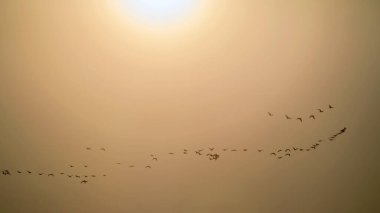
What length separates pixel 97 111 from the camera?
1198mm

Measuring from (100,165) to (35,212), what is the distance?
343mm

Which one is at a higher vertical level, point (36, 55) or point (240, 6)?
point (240, 6)

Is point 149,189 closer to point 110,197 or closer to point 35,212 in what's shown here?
point 110,197

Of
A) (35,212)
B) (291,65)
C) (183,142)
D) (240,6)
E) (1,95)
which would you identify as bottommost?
(35,212)

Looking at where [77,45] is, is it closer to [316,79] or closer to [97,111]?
[97,111]

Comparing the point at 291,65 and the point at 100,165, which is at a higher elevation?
the point at 291,65

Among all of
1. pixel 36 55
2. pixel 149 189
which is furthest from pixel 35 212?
pixel 36 55

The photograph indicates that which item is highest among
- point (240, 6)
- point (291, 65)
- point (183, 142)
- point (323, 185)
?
point (240, 6)

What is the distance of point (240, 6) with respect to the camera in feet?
3.82

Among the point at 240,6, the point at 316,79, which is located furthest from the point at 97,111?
the point at 316,79

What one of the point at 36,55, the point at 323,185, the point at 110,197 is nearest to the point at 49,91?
the point at 36,55

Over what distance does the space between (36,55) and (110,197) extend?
65 cm

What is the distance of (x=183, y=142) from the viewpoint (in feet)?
4.01

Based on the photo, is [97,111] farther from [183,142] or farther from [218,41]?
[218,41]
